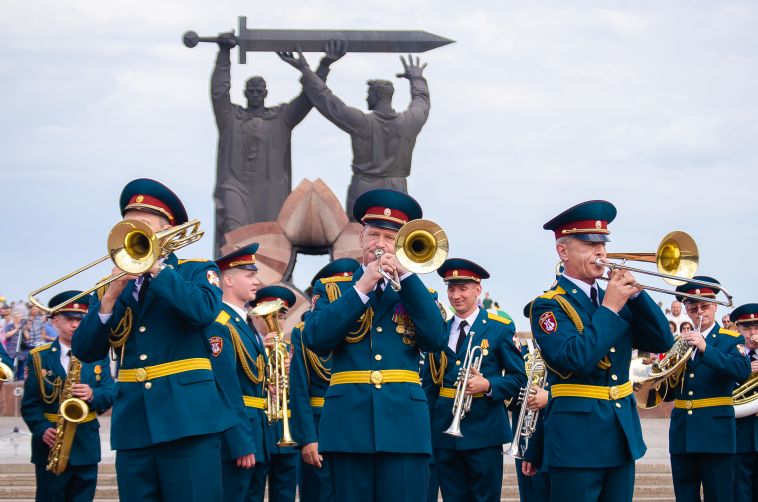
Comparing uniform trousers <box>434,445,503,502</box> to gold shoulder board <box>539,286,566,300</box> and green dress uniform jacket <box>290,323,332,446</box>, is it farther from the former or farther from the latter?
gold shoulder board <box>539,286,566,300</box>

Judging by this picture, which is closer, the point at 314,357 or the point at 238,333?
the point at 238,333

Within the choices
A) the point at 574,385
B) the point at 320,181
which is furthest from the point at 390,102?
the point at 574,385

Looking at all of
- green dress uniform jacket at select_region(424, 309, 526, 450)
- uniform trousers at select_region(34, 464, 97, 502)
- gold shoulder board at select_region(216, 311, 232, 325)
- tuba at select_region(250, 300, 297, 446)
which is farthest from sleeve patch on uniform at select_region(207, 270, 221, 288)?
uniform trousers at select_region(34, 464, 97, 502)

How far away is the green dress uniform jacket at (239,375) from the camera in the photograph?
7.97m

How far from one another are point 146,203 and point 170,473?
143 cm

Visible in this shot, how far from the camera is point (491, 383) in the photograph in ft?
31.2

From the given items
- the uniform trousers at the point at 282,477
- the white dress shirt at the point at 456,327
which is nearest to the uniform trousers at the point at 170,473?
the uniform trousers at the point at 282,477

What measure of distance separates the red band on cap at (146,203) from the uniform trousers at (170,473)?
48.2 inches

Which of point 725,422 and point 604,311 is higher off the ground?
point 604,311

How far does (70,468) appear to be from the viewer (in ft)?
32.1

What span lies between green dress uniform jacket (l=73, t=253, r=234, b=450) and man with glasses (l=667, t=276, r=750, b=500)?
15.7 ft

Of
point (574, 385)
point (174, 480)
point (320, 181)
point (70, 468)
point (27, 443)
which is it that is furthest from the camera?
point (320, 181)

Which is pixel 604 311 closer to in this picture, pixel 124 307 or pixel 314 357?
pixel 124 307

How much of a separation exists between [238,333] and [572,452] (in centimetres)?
294
